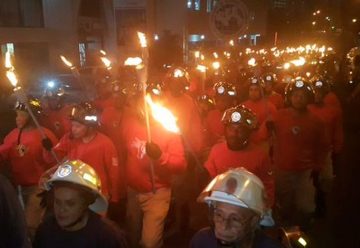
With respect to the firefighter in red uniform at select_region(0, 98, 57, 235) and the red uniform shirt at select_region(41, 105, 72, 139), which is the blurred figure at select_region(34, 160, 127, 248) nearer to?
the firefighter in red uniform at select_region(0, 98, 57, 235)

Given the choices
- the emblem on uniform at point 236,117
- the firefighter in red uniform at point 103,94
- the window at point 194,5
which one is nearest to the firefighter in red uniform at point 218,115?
the firefighter in red uniform at point 103,94

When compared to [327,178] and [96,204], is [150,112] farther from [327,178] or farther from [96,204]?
[327,178]

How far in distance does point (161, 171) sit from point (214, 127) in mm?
2927

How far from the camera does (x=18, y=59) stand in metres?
28.8

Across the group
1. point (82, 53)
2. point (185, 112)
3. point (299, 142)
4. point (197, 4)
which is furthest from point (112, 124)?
point (197, 4)

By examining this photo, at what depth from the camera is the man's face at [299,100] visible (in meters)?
7.02

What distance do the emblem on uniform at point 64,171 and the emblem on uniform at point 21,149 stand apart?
279 centimetres

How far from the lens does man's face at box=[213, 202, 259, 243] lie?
10.4 feet

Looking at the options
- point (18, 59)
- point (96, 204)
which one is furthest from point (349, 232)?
point (18, 59)

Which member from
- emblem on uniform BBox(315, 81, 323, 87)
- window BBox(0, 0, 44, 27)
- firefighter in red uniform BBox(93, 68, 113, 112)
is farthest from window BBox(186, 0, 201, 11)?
emblem on uniform BBox(315, 81, 323, 87)

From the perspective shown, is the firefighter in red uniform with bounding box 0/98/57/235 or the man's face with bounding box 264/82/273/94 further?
the man's face with bounding box 264/82/273/94

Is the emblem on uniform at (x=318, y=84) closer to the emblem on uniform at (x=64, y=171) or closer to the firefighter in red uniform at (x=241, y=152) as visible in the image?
the firefighter in red uniform at (x=241, y=152)

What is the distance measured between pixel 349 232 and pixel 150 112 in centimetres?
379

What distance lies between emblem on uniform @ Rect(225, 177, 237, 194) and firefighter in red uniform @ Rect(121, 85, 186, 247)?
2.58 metres
